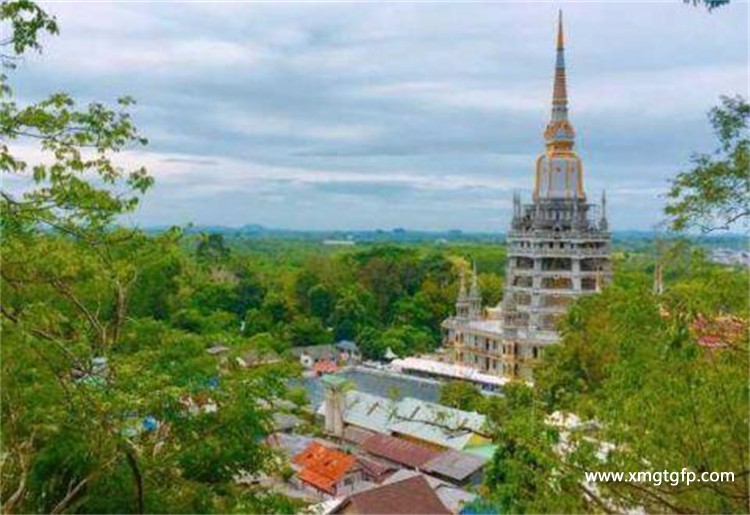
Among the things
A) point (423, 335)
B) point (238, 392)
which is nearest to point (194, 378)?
point (238, 392)

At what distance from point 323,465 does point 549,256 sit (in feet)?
53.9

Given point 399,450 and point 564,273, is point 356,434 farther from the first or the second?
point 564,273

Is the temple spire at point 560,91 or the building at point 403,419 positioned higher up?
the temple spire at point 560,91

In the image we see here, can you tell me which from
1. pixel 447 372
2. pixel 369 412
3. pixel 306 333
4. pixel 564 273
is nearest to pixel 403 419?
pixel 369 412

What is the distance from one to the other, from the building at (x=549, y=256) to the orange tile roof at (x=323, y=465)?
13622 mm

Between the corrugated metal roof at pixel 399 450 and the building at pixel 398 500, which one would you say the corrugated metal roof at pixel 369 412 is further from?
the building at pixel 398 500

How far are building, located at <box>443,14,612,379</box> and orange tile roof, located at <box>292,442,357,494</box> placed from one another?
1362 centimetres

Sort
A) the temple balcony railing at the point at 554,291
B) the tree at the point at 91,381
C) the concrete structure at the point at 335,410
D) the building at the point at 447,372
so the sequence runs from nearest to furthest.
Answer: the tree at the point at 91,381, the concrete structure at the point at 335,410, the temple balcony railing at the point at 554,291, the building at the point at 447,372

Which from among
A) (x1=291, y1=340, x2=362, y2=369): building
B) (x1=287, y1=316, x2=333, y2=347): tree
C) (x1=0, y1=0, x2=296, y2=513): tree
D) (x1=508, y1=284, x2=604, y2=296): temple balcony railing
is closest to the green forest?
(x1=0, y1=0, x2=296, y2=513): tree

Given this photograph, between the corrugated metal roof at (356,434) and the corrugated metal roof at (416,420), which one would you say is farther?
the corrugated metal roof at (356,434)

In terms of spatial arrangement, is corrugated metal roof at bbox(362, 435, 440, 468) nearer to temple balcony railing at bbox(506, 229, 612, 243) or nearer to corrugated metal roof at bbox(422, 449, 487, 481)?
corrugated metal roof at bbox(422, 449, 487, 481)

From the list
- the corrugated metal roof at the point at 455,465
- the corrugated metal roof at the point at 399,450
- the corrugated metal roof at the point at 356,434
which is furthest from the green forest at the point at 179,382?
Result: the corrugated metal roof at the point at 356,434

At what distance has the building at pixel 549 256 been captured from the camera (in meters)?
32.8

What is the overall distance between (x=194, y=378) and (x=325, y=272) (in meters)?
44.6
